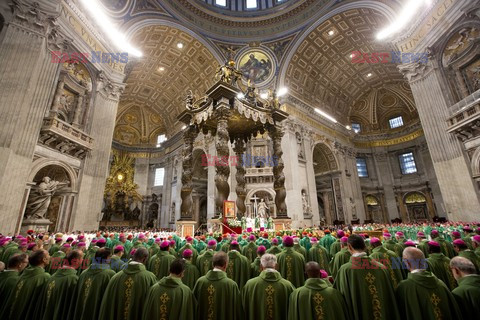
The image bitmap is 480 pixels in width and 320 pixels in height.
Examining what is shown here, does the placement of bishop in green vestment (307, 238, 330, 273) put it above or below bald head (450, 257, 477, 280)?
below

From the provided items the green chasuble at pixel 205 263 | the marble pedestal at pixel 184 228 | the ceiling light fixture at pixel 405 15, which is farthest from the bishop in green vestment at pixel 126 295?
the ceiling light fixture at pixel 405 15

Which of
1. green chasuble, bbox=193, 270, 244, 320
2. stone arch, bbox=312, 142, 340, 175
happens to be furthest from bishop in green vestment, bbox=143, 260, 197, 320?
stone arch, bbox=312, 142, 340, 175

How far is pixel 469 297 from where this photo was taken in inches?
70.7

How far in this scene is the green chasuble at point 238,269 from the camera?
3.33m

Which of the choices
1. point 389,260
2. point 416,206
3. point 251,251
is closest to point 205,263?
point 251,251

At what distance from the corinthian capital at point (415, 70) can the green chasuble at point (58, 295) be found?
15.0 m

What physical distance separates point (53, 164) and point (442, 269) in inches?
463

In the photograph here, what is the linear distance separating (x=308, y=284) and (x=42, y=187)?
1035cm

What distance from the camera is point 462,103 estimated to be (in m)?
9.59

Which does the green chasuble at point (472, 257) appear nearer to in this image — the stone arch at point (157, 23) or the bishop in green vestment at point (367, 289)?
the bishop in green vestment at point (367, 289)

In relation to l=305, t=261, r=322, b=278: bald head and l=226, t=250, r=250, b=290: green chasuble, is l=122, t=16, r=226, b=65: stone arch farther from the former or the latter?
l=305, t=261, r=322, b=278: bald head

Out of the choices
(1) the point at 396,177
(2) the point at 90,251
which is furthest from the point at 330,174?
(2) the point at 90,251

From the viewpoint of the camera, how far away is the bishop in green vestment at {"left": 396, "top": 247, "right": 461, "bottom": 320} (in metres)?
1.77

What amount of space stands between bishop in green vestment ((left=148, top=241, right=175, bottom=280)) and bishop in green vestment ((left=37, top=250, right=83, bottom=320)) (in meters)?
1.20
